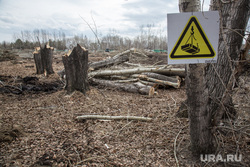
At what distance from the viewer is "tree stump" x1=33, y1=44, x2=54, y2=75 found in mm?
8172

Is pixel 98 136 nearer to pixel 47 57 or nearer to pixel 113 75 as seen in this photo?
pixel 113 75

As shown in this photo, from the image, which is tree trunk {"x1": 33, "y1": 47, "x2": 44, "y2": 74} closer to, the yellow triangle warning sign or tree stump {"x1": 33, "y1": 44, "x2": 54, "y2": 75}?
tree stump {"x1": 33, "y1": 44, "x2": 54, "y2": 75}

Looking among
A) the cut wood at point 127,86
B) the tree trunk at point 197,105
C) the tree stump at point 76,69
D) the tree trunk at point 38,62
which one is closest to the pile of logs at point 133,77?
the cut wood at point 127,86

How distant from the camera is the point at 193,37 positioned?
1.73 metres

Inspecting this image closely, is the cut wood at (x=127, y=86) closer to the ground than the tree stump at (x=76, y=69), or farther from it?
closer to the ground

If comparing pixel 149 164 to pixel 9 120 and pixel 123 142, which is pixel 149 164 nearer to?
pixel 123 142

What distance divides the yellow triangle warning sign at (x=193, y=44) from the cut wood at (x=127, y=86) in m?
3.56

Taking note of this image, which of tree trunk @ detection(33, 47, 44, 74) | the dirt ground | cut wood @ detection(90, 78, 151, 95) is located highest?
tree trunk @ detection(33, 47, 44, 74)

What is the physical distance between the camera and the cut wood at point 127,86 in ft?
17.6

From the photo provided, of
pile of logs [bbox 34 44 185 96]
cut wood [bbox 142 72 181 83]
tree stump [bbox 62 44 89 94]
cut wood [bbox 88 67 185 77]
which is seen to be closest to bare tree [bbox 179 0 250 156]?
pile of logs [bbox 34 44 185 96]

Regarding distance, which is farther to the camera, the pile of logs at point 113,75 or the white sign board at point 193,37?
the pile of logs at point 113,75

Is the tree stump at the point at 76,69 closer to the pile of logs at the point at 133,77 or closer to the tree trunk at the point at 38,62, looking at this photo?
the pile of logs at the point at 133,77

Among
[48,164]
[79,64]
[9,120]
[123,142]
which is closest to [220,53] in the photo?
[123,142]

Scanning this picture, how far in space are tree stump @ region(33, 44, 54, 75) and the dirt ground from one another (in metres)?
4.11
